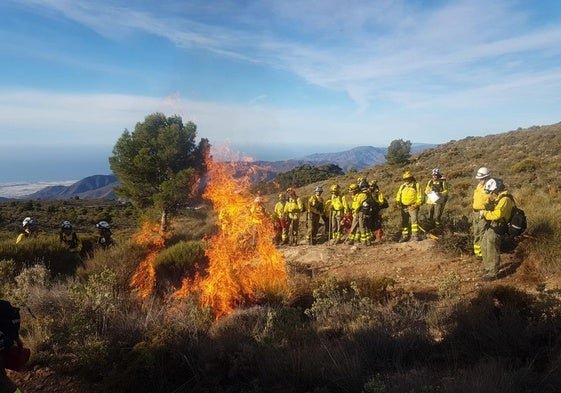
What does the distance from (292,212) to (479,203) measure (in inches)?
299

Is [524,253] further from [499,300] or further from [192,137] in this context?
[192,137]

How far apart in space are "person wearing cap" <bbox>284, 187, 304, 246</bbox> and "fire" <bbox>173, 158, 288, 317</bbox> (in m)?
0.78

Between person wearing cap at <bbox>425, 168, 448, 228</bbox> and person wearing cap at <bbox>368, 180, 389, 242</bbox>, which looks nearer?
person wearing cap at <bbox>425, 168, 448, 228</bbox>

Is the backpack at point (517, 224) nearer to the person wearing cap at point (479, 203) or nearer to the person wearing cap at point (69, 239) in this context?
the person wearing cap at point (479, 203)

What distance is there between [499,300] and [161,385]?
5360 mm

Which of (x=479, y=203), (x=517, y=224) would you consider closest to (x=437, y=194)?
(x=479, y=203)

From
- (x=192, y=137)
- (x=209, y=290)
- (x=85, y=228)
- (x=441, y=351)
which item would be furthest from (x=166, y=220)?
(x=441, y=351)

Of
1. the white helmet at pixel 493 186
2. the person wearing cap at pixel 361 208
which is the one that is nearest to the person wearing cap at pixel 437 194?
the person wearing cap at pixel 361 208

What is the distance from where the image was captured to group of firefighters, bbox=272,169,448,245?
12.5m

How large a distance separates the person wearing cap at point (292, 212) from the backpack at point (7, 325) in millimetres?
11611

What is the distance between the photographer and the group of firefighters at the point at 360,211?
12.5 meters

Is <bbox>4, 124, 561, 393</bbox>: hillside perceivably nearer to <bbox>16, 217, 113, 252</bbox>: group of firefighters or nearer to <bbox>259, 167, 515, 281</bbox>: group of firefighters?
<bbox>259, 167, 515, 281</bbox>: group of firefighters

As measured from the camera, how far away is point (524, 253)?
9391 millimetres

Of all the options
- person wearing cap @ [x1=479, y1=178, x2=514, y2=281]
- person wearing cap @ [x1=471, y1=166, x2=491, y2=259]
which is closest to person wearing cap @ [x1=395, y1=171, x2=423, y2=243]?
person wearing cap @ [x1=471, y1=166, x2=491, y2=259]
